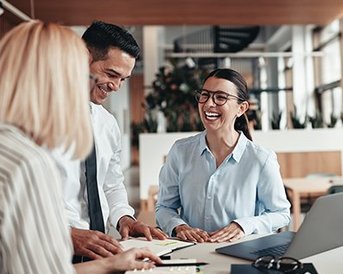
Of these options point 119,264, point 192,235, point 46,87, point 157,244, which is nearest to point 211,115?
point 192,235

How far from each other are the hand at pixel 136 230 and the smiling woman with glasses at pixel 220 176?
0.67 ft

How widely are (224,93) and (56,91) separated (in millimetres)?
1199

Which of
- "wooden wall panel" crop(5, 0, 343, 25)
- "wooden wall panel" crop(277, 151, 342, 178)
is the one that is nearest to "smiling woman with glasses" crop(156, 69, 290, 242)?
"wooden wall panel" crop(277, 151, 342, 178)

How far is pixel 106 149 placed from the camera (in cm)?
A: 182

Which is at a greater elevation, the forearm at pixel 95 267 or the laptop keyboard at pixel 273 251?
the forearm at pixel 95 267

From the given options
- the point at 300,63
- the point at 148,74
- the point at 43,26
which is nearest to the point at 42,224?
the point at 43,26

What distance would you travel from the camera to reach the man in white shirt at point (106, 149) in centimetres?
155

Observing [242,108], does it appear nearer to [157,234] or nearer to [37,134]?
[157,234]

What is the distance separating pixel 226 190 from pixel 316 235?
68 cm

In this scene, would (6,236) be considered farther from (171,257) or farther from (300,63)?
(300,63)

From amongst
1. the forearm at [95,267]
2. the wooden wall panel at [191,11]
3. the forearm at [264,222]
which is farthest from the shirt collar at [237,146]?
the wooden wall panel at [191,11]

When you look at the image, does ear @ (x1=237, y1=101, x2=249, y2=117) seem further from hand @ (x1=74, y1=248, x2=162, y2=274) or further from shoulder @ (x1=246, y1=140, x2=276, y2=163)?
hand @ (x1=74, y1=248, x2=162, y2=274)

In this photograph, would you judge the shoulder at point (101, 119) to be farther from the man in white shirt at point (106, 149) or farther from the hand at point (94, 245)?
the hand at point (94, 245)

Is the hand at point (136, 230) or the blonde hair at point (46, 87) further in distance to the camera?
the hand at point (136, 230)
